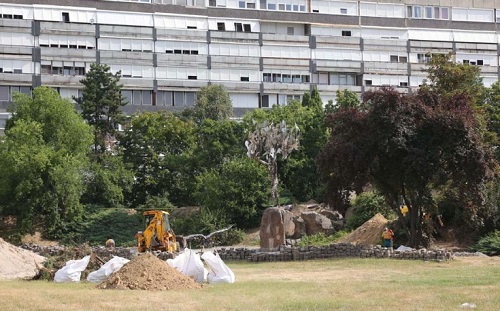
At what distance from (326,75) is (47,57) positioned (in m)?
26.2

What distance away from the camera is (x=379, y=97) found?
42.0 m

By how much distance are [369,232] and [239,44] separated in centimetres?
4113

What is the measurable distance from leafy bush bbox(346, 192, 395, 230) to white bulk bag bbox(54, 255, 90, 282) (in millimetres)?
26391

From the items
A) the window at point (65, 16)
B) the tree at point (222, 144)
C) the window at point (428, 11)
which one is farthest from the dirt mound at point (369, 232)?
the window at point (428, 11)

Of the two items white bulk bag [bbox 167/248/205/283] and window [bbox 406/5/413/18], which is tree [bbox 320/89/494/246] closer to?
white bulk bag [bbox 167/248/205/283]

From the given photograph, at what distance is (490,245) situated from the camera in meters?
41.8

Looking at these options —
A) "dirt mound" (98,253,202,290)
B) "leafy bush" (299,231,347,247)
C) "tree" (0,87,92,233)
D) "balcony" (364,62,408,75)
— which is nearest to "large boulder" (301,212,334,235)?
"leafy bush" (299,231,347,247)

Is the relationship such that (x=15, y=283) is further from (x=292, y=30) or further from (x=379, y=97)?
(x=292, y=30)

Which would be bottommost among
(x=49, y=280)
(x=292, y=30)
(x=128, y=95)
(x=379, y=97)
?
(x=49, y=280)

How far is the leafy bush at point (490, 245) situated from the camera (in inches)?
1625

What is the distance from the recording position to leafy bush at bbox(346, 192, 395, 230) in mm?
53934

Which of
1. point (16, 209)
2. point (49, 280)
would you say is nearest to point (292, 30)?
point (16, 209)

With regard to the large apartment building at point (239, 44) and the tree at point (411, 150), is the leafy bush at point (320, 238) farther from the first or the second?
the large apartment building at point (239, 44)

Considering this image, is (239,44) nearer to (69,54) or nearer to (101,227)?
(69,54)
